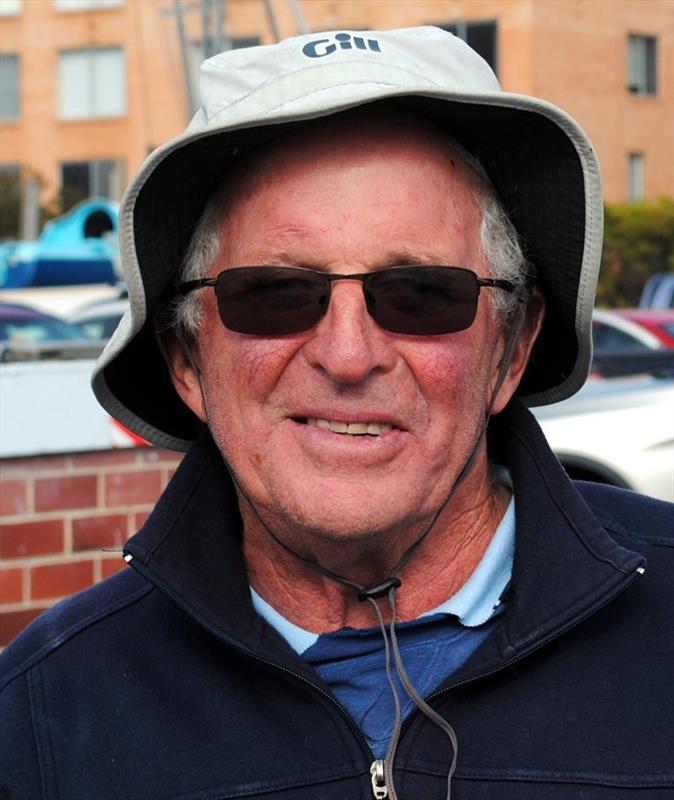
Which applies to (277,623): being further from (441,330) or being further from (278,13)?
(278,13)

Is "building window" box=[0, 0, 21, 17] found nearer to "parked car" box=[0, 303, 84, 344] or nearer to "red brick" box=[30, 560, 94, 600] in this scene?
"parked car" box=[0, 303, 84, 344]

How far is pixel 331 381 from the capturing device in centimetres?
198

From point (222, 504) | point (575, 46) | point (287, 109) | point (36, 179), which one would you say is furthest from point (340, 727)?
point (36, 179)

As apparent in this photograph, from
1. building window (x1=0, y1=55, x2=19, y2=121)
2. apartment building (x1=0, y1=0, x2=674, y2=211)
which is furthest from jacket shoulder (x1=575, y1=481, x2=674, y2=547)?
building window (x1=0, y1=55, x2=19, y2=121)

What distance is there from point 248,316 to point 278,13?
26635mm

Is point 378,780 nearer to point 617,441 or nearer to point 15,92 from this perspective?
point 617,441

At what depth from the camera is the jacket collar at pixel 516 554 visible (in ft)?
6.42

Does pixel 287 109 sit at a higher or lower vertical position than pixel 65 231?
lower

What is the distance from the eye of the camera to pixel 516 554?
2.08 metres

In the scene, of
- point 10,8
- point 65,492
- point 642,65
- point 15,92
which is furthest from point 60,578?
point 15,92

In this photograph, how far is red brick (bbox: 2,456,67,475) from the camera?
3711 millimetres

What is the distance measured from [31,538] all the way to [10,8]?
31047mm

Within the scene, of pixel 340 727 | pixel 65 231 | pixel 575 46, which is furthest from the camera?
pixel 575 46

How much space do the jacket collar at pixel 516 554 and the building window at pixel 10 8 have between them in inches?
1060
